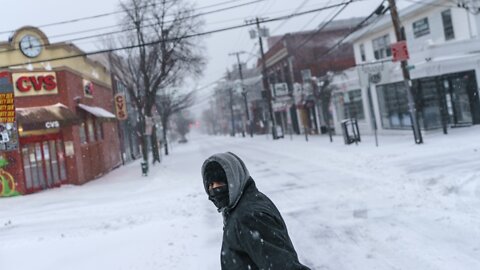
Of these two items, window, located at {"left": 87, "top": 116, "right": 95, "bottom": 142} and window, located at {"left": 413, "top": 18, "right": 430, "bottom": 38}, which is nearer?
window, located at {"left": 87, "top": 116, "right": 95, "bottom": 142}

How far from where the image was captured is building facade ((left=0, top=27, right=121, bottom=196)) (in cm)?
1853

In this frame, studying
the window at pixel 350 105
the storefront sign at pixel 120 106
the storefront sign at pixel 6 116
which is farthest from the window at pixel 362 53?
the storefront sign at pixel 6 116

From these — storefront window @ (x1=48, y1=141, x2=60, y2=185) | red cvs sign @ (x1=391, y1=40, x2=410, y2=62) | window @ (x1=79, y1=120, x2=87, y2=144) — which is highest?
red cvs sign @ (x1=391, y1=40, x2=410, y2=62)

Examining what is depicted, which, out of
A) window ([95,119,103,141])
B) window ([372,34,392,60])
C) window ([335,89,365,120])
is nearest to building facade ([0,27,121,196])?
window ([95,119,103,141])

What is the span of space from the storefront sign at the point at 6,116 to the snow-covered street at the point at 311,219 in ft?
7.13

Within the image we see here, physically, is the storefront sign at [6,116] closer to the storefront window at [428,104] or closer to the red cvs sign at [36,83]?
the red cvs sign at [36,83]

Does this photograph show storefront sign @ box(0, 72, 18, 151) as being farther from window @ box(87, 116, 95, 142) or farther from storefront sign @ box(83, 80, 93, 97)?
storefront sign @ box(83, 80, 93, 97)

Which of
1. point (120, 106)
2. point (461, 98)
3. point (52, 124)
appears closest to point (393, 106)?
point (461, 98)

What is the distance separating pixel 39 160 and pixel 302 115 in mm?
29814

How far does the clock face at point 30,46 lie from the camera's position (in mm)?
19547

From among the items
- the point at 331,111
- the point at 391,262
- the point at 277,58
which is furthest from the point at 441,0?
the point at 277,58

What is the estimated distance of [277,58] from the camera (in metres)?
48.9

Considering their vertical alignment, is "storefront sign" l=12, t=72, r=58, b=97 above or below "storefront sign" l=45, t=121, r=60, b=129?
above

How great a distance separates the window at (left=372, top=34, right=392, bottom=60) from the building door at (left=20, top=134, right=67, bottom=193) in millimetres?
19236
